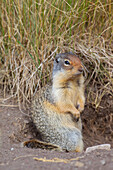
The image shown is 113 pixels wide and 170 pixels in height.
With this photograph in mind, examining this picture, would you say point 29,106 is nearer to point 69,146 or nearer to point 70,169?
point 69,146

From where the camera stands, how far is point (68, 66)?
4.23m

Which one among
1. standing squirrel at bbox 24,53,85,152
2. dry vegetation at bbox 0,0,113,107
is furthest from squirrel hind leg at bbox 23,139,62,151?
dry vegetation at bbox 0,0,113,107

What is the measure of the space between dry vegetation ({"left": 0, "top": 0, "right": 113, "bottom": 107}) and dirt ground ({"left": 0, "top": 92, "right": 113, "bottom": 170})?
34cm

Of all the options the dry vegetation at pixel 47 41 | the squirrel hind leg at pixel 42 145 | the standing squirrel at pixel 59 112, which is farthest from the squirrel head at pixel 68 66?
the squirrel hind leg at pixel 42 145

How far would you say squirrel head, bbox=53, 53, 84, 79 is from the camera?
4.18 meters

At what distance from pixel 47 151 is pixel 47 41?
6.61 feet

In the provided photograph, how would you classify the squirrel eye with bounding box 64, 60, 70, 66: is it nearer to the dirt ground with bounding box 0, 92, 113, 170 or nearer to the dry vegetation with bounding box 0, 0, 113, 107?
the dry vegetation with bounding box 0, 0, 113, 107

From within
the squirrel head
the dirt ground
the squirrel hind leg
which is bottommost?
the squirrel hind leg

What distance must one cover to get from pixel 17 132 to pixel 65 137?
864 millimetres

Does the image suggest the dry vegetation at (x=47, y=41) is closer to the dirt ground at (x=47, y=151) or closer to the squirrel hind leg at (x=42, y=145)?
the dirt ground at (x=47, y=151)

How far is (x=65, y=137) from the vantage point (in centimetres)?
448

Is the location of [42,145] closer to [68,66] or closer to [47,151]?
[47,151]

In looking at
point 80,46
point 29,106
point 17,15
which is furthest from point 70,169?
point 17,15

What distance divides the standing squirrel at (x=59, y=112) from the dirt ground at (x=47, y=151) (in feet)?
1.28
